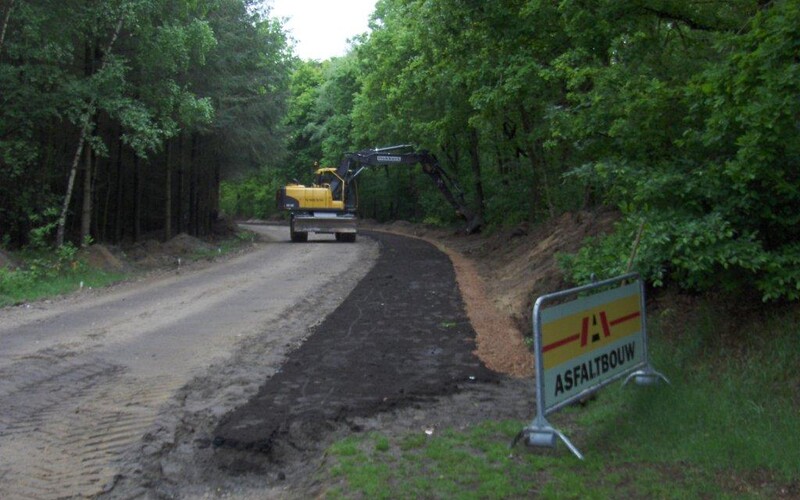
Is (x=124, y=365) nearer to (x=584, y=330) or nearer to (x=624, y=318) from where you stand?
(x=584, y=330)

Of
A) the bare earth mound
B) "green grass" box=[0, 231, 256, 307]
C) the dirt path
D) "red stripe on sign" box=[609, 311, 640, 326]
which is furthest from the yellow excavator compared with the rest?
"red stripe on sign" box=[609, 311, 640, 326]

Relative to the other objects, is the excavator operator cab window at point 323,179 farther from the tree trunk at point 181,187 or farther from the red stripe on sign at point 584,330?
the red stripe on sign at point 584,330

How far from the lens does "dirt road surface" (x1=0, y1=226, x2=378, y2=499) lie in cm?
641

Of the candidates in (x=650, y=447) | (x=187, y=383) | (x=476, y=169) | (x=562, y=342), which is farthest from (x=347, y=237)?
(x=650, y=447)

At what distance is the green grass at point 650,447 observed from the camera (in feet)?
17.8

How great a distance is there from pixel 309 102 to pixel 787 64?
6530 centimetres

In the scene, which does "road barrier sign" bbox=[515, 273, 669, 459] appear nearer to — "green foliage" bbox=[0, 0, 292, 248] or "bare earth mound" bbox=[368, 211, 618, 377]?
"bare earth mound" bbox=[368, 211, 618, 377]

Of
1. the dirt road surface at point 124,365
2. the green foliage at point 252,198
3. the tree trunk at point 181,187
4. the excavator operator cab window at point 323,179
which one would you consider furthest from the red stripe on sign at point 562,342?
the green foliage at point 252,198

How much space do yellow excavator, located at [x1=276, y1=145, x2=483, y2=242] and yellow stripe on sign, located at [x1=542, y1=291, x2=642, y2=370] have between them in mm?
29456

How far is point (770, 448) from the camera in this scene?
223 inches

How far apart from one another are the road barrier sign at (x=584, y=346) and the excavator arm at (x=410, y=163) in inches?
1210

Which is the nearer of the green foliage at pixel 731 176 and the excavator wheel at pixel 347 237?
the green foliage at pixel 731 176

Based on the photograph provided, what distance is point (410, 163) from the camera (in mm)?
39938

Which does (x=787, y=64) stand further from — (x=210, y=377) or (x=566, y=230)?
(x=566, y=230)
